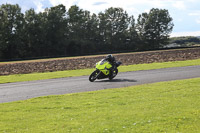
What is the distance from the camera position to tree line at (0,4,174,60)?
67750mm

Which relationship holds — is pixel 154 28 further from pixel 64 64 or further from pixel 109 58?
pixel 109 58

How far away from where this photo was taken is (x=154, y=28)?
9175 centimetres

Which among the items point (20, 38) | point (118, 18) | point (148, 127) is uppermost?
point (118, 18)

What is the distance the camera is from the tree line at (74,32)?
2667 inches

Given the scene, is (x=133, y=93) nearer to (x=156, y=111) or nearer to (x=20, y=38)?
(x=156, y=111)

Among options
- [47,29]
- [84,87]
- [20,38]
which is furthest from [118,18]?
[84,87]

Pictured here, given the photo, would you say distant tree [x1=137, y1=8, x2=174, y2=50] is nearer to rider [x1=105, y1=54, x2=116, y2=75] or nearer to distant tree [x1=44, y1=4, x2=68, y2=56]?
distant tree [x1=44, y1=4, x2=68, y2=56]

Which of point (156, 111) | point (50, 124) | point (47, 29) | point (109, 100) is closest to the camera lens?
point (50, 124)

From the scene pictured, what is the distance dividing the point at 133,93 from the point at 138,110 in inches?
135

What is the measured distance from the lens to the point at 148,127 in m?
7.74

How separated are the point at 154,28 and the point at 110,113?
8507cm

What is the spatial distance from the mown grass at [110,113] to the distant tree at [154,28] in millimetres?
75191

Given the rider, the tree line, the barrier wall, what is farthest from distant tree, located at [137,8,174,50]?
the rider

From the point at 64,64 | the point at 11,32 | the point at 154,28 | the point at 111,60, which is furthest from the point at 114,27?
the point at 111,60
